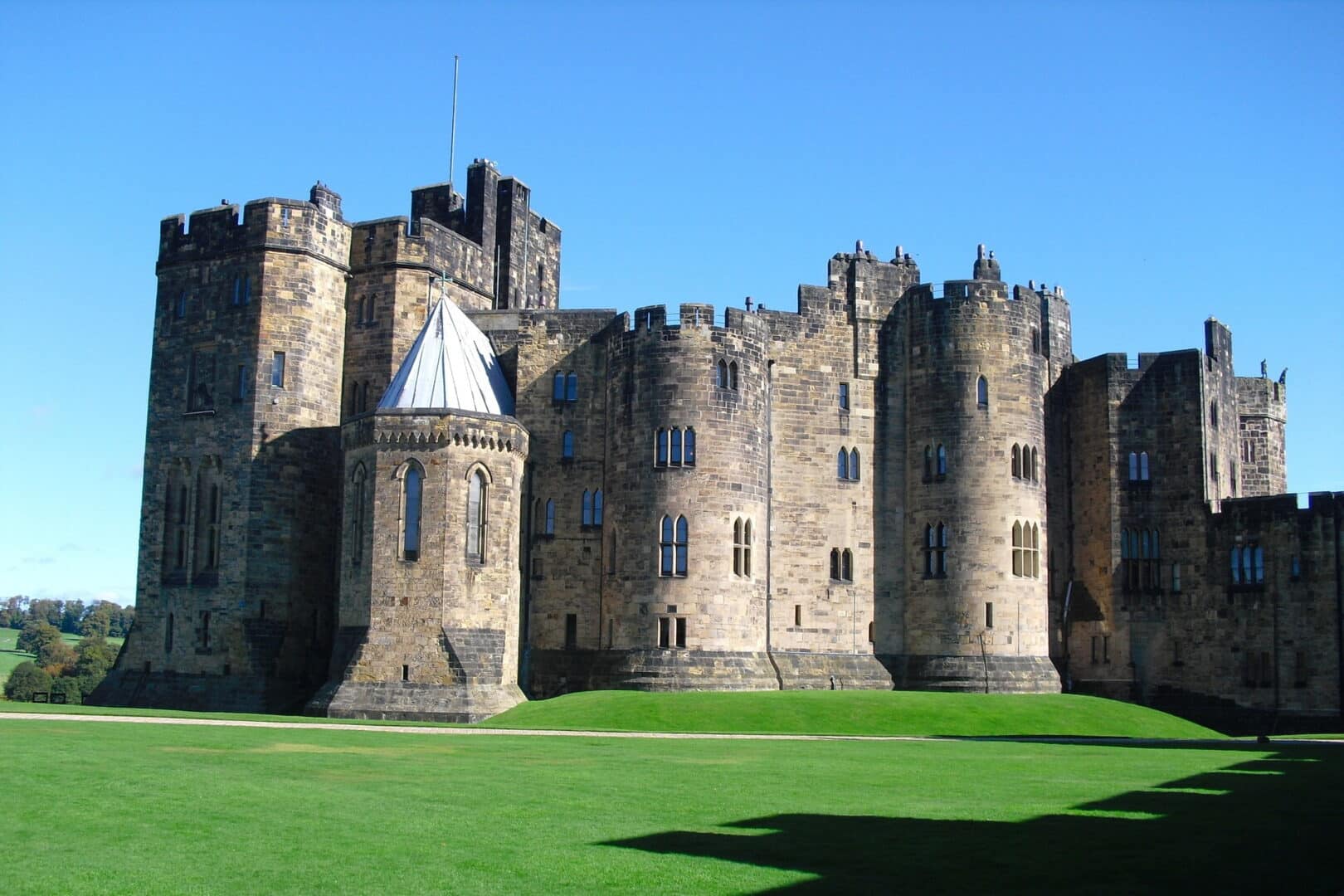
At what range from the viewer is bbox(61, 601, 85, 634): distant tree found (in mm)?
186125

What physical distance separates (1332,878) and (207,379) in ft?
159

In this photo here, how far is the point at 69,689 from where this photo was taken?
90.5 meters

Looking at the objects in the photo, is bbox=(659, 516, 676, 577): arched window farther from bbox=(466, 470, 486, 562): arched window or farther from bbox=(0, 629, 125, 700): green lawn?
bbox=(0, 629, 125, 700): green lawn

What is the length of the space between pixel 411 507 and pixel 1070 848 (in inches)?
1398

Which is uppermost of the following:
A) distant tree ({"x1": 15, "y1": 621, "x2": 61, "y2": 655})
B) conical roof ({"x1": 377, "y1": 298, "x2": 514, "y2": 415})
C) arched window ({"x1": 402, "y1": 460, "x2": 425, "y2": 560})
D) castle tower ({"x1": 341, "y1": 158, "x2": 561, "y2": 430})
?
castle tower ({"x1": 341, "y1": 158, "x2": 561, "y2": 430})

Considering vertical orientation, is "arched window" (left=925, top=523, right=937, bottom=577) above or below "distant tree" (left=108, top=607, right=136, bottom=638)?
above

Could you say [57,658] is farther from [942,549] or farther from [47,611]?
[942,549]

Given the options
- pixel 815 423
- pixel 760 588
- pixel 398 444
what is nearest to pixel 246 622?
pixel 398 444

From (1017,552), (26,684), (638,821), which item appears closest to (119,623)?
(26,684)

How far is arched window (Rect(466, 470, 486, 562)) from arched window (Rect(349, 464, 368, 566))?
3710 millimetres

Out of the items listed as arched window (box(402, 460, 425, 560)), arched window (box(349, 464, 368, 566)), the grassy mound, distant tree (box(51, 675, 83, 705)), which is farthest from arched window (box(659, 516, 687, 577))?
distant tree (box(51, 675, 83, 705))

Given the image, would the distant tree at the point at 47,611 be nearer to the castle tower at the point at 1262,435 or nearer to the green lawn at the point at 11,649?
the green lawn at the point at 11,649

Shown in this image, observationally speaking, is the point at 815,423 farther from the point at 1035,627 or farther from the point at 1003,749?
the point at 1003,749

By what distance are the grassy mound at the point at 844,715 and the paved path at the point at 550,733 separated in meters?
2.19
